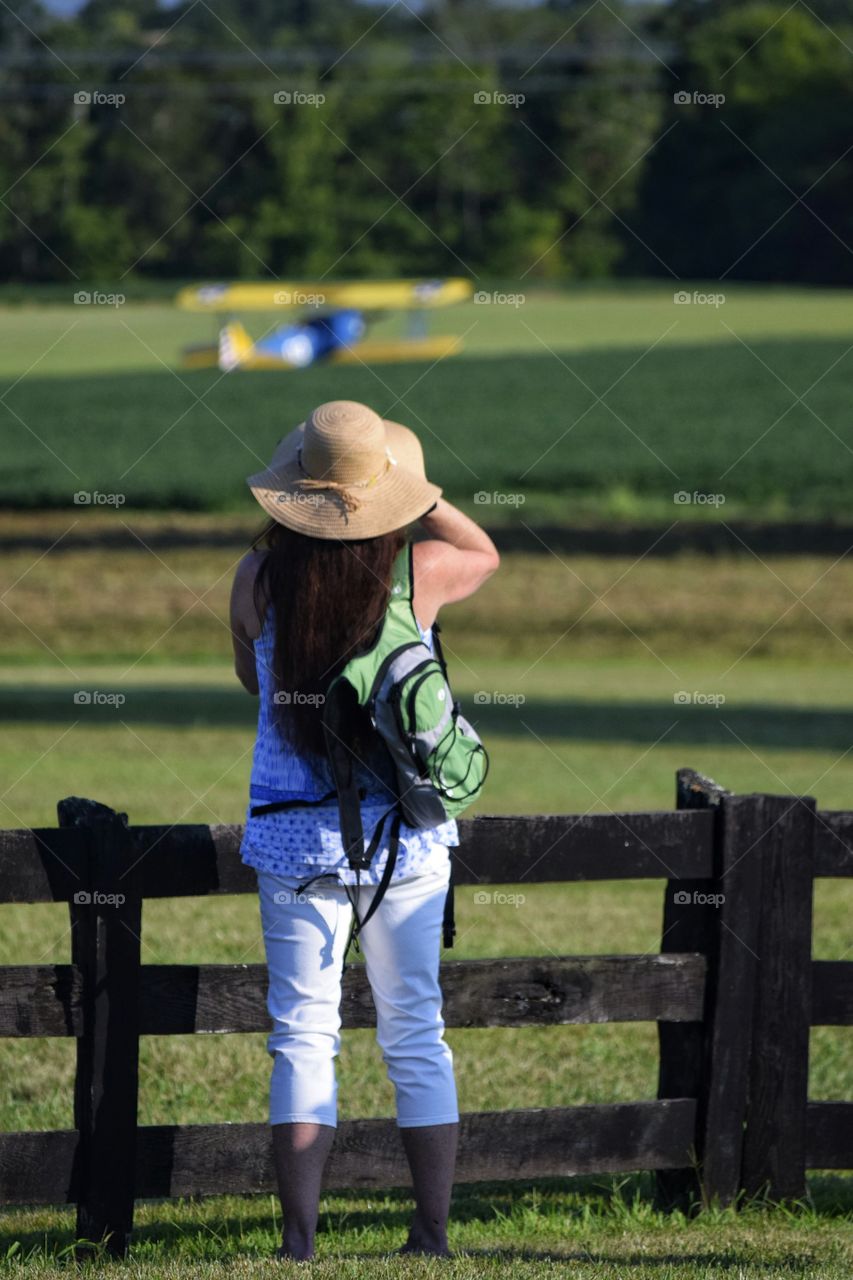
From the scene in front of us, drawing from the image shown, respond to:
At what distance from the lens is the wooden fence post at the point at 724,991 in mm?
4672

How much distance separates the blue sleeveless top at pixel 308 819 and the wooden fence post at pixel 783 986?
3.82ft

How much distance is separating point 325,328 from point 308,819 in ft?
197

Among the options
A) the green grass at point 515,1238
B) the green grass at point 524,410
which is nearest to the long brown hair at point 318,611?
the green grass at point 515,1238

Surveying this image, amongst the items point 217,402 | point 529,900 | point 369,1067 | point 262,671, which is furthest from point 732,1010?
point 217,402

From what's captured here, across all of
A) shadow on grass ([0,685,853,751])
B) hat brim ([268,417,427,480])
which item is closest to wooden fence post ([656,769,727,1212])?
hat brim ([268,417,427,480])

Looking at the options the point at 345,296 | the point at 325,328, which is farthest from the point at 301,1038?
the point at 325,328

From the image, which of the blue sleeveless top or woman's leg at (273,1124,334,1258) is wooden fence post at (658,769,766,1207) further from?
woman's leg at (273,1124,334,1258)

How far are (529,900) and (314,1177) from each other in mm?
5670

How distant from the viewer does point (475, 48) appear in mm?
80062

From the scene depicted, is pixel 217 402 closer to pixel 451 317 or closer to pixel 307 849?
pixel 451 317

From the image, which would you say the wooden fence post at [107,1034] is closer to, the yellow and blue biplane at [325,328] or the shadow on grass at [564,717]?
the shadow on grass at [564,717]

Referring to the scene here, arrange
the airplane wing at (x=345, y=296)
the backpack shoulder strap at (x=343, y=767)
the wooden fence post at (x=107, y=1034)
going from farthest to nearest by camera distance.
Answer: the airplane wing at (x=345, y=296), the wooden fence post at (x=107, y=1034), the backpack shoulder strap at (x=343, y=767)

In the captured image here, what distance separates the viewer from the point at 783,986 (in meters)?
4.71

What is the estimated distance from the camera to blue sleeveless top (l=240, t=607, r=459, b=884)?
385 centimetres
